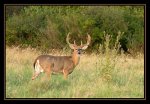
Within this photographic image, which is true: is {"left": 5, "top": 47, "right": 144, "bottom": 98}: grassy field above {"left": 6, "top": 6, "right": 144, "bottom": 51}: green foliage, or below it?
below

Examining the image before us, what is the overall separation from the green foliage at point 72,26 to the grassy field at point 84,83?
6010 mm

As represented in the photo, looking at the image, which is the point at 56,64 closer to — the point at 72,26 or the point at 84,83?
the point at 84,83

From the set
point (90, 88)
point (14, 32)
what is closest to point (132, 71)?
point (90, 88)

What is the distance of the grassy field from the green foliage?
601 centimetres

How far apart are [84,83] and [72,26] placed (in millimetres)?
8775

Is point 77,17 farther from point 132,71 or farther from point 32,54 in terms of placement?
point 132,71

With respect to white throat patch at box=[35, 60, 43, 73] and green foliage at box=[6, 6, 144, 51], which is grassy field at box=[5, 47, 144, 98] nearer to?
white throat patch at box=[35, 60, 43, 73]

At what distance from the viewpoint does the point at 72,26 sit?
62.8ft

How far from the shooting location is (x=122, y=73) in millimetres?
11914

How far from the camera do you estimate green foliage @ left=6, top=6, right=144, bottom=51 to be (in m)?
18.6

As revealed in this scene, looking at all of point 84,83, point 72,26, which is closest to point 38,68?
point 84,83

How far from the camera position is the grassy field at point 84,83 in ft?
32.8

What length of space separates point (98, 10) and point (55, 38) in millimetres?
2447

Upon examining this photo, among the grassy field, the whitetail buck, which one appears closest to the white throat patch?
the whitetail buck
